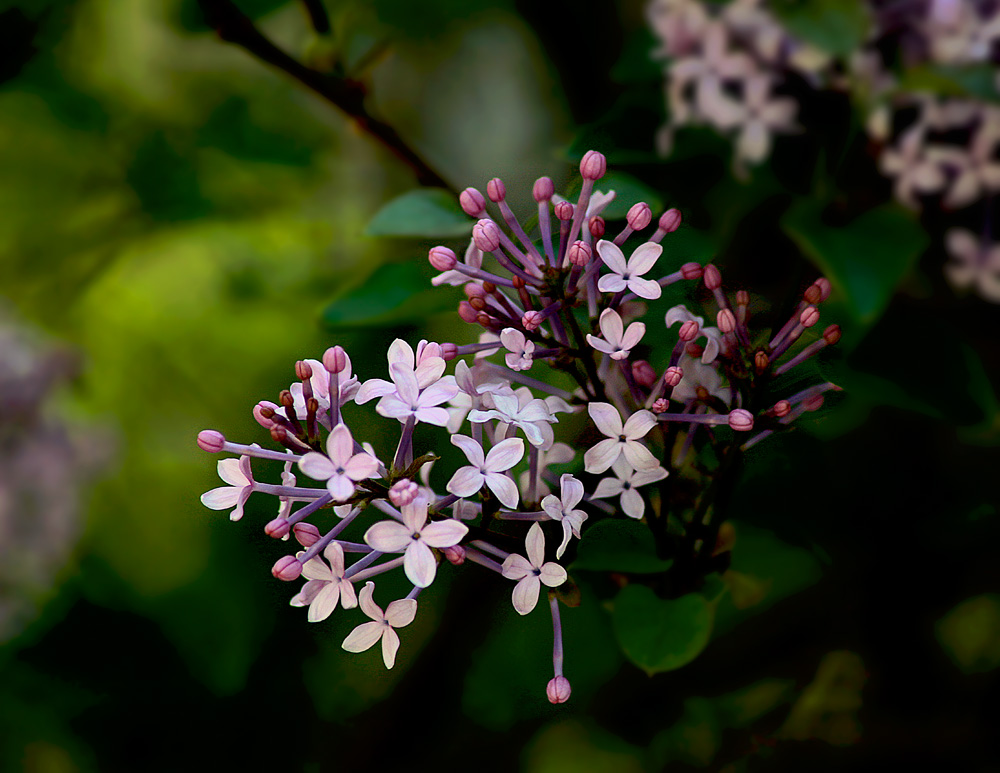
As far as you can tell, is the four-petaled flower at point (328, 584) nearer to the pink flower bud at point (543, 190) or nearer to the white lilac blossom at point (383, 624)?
the white lilac blossom at point (383, 624)

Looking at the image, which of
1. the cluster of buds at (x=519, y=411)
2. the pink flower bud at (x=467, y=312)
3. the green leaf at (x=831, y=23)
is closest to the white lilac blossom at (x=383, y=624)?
the cluster of buds at (x=519, y=411)

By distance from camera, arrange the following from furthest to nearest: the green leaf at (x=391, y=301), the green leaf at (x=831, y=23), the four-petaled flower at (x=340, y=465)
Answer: the green leaf at (x=391, y=301), the green leaf at (x=831, y=23), the four-petaled flower at (x=340, y=465)

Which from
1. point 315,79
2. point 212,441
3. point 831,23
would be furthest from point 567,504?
point 315,79

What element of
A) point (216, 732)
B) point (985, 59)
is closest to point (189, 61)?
point (216, 732)

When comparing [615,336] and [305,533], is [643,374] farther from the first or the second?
[305,533]

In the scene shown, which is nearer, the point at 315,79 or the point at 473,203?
the point at 473,203

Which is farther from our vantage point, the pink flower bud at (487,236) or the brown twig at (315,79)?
the brown twig at (315,79)
